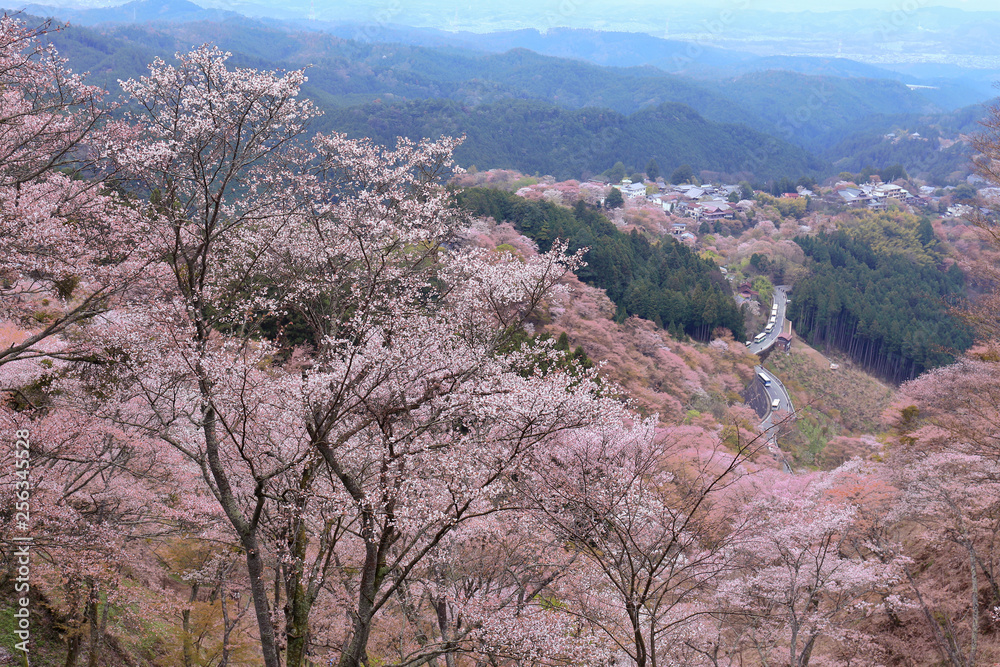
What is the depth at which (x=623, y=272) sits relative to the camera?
122 ft

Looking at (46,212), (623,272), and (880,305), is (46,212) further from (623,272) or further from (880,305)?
(880,305)

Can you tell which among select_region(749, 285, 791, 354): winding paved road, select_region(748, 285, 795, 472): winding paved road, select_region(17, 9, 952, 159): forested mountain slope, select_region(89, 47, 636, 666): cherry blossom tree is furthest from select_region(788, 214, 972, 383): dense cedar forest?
select_region(17, 9, 952, 159): forested mountain slope

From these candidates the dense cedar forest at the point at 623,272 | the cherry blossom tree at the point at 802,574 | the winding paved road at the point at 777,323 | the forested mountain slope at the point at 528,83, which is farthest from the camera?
the forested mountain slope at the point at 528,83

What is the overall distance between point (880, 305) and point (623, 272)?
27964mm

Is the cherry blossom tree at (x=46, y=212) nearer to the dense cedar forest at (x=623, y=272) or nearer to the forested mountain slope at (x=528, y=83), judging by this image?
the dense cedar forest at (x=623, y=272)

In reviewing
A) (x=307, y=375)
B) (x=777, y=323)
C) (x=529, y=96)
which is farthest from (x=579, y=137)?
(x=307, y=375)

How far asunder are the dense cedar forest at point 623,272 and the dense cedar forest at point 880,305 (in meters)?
15.2

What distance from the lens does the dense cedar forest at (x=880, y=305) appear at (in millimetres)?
44719

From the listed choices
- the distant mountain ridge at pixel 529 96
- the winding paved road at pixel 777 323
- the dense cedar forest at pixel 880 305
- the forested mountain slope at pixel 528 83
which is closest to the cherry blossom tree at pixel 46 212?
the winding paved road at pixel 777 323

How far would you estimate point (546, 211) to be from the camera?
38.7 m

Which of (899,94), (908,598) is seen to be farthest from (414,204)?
(899,94)

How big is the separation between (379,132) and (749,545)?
8001cm

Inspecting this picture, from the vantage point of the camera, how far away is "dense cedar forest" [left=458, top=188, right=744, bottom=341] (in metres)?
35.8

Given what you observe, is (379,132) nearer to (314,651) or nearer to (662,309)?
(662,309)
